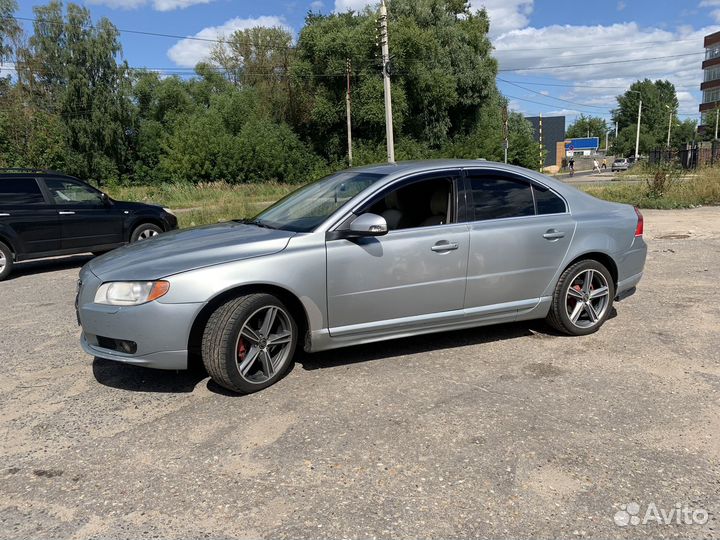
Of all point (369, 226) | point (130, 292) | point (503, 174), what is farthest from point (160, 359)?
point (503, 174)

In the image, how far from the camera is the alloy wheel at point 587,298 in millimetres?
5141

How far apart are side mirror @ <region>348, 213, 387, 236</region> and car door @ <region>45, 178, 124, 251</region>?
293 inches

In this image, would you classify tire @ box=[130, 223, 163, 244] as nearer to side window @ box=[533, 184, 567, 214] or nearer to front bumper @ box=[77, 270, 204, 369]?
front bumper @ box=[77, 270, 204, 369]

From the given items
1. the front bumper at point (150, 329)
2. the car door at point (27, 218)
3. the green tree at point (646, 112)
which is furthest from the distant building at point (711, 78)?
the front bumper at point (150, 329)

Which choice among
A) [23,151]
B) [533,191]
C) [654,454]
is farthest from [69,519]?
[23,151]

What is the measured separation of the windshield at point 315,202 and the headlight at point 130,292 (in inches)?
44.0

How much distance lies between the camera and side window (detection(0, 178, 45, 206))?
30.2 feet

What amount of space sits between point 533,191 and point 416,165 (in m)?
1.10

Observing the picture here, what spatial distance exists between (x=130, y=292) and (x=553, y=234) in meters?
3.46

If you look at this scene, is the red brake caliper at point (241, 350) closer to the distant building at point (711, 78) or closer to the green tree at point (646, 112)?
the distant building at point (711, 78)

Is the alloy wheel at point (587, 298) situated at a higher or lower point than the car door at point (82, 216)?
lower

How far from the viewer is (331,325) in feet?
13.9

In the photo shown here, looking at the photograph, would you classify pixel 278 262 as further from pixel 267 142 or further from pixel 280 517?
pixel 267 142

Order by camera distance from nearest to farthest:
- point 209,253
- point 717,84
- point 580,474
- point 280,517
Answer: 1. point 280,517
2. point 580,474
3. point 209,253
4. point 717,84
